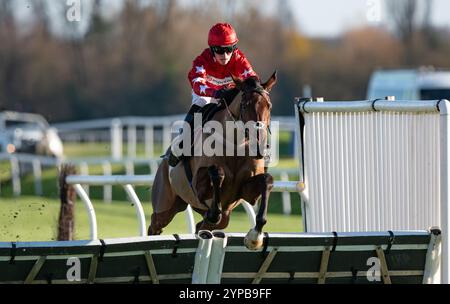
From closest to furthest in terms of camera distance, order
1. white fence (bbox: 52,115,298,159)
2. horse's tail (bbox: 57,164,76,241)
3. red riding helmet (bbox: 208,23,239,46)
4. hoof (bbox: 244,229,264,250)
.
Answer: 1. hoof (bbox: 244,229,264,250)
2. red riding helmet (bbox: 208,23,239,46)
3. horse's tail (bbox: 57,164,76,241)
4. white fence (bbox: 52,115,298,159)

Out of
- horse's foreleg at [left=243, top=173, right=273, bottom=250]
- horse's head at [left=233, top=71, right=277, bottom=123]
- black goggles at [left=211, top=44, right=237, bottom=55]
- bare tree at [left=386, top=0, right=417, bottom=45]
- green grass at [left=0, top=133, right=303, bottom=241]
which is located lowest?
green grass at [left=0, top=133, right=303, bottom=241]

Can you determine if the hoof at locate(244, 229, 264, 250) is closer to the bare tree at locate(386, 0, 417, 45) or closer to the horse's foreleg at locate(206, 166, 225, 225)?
the horse's foreleg at locate(206, 166, 225, 225)

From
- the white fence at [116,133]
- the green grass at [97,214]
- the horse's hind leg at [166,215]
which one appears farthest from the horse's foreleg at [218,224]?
the white fence at [116,133]

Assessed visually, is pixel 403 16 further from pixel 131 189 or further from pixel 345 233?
pixel 345 233

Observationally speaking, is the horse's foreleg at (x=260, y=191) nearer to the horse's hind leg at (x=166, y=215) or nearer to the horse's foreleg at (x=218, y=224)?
the horse's foreleg at (x=218, y=224)

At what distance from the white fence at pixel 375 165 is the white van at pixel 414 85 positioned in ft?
31.8

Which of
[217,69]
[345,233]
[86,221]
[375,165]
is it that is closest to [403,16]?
[86,221]

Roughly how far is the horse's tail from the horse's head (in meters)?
2.73

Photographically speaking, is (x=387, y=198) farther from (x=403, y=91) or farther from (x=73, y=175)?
(x=403, y=91)

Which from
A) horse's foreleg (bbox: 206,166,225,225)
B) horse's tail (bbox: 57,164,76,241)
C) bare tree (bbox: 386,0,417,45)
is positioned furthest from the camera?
bare tree (bbox: 386,0,417,45)

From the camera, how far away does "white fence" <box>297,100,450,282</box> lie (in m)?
6.08

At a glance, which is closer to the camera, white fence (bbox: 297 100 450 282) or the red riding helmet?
white fence (bbox: 297 100 450 282)

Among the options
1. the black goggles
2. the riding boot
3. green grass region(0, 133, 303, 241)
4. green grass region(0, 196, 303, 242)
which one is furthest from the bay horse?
green grass region(0, 196, 303, 242)
